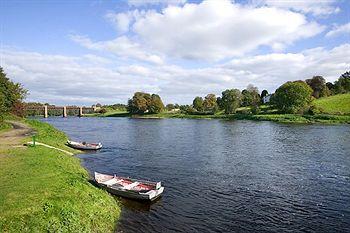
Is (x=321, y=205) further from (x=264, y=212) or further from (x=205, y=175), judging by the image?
(x=205, y=175)

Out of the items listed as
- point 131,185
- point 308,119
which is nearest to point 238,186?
point 131,185

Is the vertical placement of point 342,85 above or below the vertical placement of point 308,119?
above

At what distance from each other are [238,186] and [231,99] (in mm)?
150420

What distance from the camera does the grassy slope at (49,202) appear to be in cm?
1892

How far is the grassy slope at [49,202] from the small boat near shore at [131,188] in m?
1.33

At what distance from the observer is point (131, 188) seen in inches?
1207

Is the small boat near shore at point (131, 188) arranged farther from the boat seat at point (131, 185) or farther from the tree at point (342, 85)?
the tree at point (342, 85)

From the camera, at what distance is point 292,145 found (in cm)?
6450

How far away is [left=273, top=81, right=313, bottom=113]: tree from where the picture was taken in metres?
148

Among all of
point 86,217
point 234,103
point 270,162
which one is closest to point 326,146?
point 270,162

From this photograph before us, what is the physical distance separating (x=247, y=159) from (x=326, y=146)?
2188 cm

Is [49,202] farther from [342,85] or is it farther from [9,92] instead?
[342,85]

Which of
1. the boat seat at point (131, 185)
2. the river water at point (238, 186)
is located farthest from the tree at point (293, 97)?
the boat seat at point (131, 185)

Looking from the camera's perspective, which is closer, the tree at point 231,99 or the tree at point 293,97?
the tree at point 293,97
